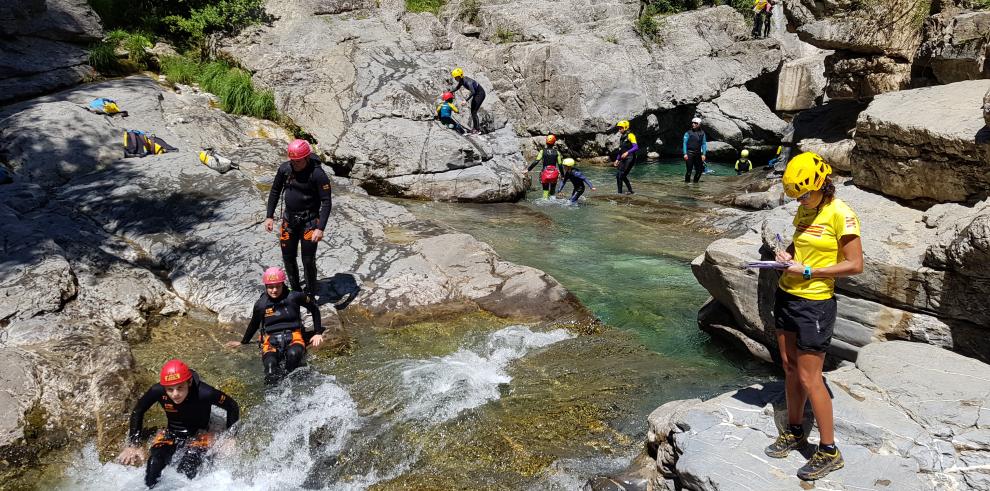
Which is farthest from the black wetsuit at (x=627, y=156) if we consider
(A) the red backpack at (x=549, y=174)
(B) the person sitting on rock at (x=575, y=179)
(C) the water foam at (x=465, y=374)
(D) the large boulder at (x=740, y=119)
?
(C) the water foam at (x=465, y=374)

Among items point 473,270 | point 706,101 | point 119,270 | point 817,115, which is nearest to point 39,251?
point 119,270

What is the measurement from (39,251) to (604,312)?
6.27 meters

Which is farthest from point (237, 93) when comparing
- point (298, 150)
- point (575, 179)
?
point (298, 150)

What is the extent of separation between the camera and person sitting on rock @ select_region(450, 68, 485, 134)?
1485 centimetres

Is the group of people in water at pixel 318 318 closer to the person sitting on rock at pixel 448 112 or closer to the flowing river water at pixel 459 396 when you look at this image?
the flowing river water at pixel 459 396

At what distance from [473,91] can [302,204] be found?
8876mm

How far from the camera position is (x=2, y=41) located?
1237cm

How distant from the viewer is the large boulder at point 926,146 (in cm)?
533

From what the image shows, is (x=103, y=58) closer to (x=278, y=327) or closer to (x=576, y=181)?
(x=576, y=181)

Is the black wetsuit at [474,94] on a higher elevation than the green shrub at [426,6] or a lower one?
lower

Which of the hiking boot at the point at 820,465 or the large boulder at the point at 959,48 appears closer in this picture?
the hiking boot at the point at 820,465

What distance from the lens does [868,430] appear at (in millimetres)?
3838

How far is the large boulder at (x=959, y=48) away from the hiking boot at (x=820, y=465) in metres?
5.22

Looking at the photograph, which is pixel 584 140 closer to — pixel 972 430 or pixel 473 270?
pixel 473 270
